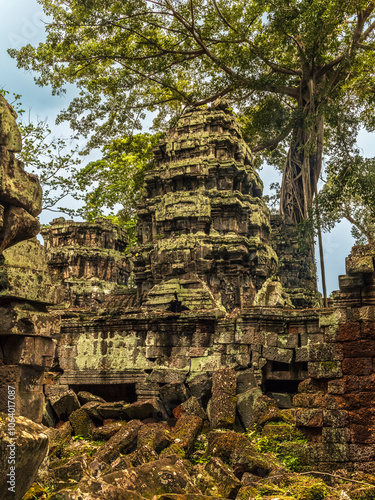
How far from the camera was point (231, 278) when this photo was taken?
14570mm

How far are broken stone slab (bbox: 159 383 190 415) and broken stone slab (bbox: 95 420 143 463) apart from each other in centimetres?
167

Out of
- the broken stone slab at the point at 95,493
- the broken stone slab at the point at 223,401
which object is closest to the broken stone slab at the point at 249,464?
the broken stone slab at the point at 223,401

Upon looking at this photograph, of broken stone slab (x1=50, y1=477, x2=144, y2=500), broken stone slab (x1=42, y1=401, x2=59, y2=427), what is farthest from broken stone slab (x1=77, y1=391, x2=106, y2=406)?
broken stone slab (x1=50, y1=477, x2=144, y2=500)

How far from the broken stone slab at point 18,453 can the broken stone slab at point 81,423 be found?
5.34 meters

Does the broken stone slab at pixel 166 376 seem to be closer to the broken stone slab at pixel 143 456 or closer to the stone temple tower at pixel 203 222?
the stone temple tower at pixel 203 222

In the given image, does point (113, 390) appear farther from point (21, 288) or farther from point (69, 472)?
point (21, 288)

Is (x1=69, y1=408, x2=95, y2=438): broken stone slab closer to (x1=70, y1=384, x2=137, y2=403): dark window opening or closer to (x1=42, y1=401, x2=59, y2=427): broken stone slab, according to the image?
(x1=42, y1=401, x2=59, y2=427): broken stone slab

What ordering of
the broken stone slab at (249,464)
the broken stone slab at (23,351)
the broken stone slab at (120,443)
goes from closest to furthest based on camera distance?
the broken stone slab at (23,351)
the broken stone slab at (249,464)
the broken stone slab at (120,443)

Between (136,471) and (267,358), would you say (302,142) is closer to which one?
(267,358)

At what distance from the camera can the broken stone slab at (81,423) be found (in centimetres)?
841

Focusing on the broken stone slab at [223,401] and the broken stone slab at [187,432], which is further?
the broken stone slab at [223,401]

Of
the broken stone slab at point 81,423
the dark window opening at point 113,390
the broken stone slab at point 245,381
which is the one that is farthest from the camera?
the dark window opening at point 113,390

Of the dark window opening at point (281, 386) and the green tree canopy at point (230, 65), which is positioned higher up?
the green tree canopy at point (230, 65)

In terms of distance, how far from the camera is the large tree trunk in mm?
18763
